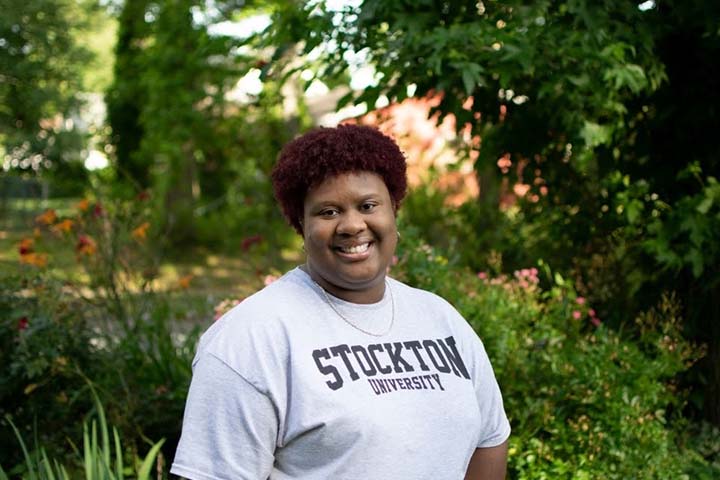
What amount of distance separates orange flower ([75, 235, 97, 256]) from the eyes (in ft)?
10.2

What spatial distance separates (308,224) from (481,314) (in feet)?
5.94

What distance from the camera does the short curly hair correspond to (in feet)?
6.86

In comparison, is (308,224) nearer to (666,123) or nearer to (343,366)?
(343,366)

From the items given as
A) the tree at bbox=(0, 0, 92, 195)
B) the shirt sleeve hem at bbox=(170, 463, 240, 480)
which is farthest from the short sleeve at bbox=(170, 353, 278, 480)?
the tree at bbox=(0, 0, 92, 195)

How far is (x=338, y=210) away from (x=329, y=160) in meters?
0.12

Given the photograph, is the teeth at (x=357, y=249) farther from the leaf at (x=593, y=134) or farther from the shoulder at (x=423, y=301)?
the leaf at (x=593, y=134)

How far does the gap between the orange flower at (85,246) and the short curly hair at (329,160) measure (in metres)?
2.95

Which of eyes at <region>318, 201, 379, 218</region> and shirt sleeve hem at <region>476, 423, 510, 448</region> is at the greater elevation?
eyes at <region>318, 201, 379, 218</region>

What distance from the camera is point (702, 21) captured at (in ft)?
13.4

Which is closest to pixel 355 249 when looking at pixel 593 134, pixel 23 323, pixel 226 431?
pixel 226 431

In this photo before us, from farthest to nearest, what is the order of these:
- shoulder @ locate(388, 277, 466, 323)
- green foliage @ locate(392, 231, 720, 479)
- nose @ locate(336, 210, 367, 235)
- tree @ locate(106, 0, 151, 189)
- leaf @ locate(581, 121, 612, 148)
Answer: tree @ locate(106, 0, 151, 189)
leaf @ locate(581, 121, 612, 148)
green foliage @ locate(392, 231, 720, 479)
shoulder @ locate(388, 277, 466, 323)
nose @ locate(336, 210, 367, 235)

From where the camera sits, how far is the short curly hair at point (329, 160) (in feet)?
6.86

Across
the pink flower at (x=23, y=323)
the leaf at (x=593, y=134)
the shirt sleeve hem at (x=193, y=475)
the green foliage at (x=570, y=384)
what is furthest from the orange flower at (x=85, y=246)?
the shirt sleeve hem at (x=193, y=475)

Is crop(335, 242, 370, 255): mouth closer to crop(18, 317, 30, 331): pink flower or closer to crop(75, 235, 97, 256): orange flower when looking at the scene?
crop(18, 317, 30, 331): pink flower
